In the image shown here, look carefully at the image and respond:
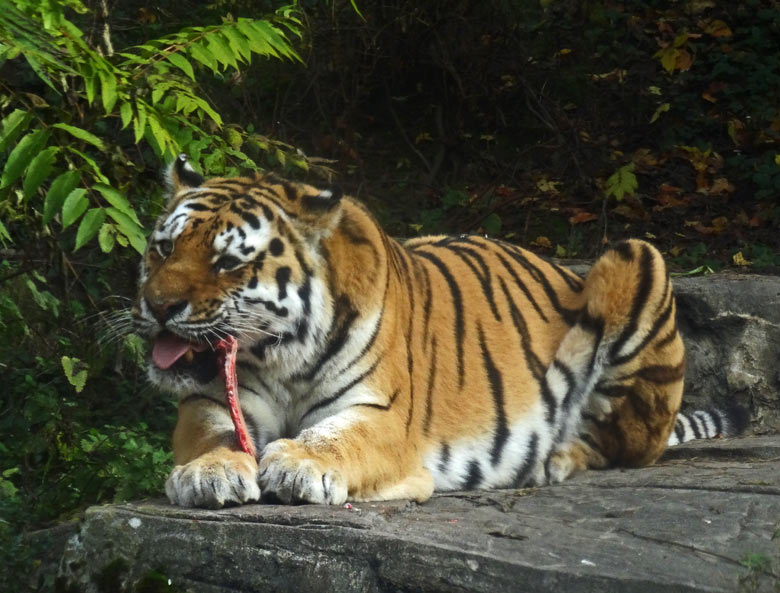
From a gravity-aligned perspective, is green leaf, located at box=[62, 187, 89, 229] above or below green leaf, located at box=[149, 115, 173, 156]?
below

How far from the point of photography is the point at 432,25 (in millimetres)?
9766

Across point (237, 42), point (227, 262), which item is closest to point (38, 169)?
point (227, 262)

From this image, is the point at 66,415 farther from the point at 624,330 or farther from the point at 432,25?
the point at 432,25

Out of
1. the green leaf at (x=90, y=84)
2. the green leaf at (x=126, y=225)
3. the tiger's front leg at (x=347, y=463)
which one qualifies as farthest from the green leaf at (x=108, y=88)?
the tiger's front leg at (x=347, y=463)

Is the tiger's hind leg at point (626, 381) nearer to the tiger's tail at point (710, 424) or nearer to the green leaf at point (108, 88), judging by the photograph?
the tiger's tail at point (710, 424)

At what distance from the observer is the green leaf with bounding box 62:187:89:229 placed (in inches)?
146

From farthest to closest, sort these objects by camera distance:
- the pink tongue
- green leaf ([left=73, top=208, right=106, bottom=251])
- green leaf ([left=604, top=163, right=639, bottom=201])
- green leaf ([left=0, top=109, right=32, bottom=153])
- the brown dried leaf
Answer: green leaf ([left=604, top=163, right=639, bottom=201]) < the brown dried leaf < the pink tongue < green leaf ([left=0, top=109, right=32, bottom=153]) < green leaf ([left=73, top=208, right=106, bottom=251])

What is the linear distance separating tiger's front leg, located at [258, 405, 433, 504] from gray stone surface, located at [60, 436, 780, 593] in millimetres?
91

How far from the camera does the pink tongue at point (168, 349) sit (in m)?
4.04

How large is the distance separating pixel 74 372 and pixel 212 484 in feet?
6.89

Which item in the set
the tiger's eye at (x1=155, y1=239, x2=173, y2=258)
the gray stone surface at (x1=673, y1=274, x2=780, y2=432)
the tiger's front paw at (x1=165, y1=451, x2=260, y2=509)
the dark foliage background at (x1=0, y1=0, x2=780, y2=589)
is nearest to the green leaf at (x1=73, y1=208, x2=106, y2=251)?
the tiger's eye at (x1=155, y1=239, x2=173, y2=258)

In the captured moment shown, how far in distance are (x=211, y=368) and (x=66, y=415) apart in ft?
7.43

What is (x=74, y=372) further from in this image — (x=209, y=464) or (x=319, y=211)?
(x=209, y=464)

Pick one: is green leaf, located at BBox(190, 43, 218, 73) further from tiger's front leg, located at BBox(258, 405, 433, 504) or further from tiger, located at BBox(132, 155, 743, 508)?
tiger's front leg, located at BBox(258, 405, 433, 504)
